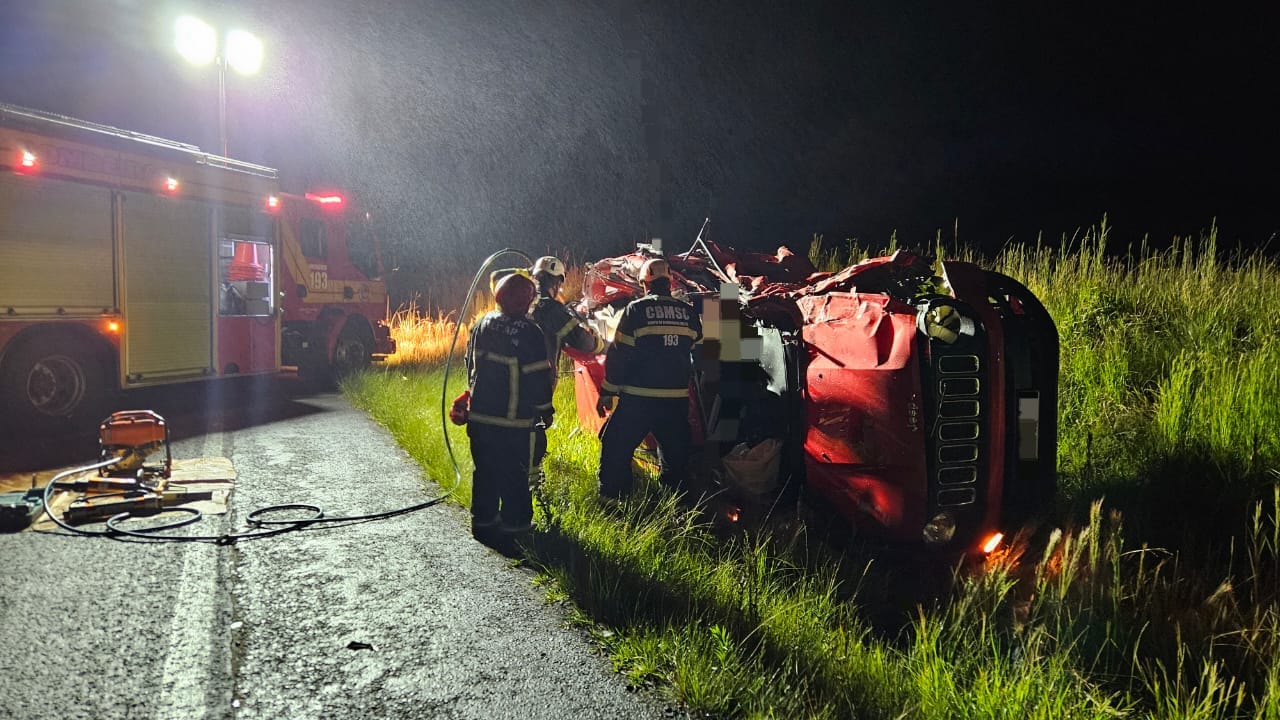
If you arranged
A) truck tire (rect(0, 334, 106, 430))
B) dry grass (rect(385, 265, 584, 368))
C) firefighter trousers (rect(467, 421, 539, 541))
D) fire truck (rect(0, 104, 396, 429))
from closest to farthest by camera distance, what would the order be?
firefighter trousers (rect(467, 421, 539, 541)) < truck tire (rect(0, 334, 106, 430)) < fire truck (rect(0, 104, 396, 429)) < dry grass (rect(385, 265, 584, 368))

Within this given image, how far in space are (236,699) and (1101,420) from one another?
499cm

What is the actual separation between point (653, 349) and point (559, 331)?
1.97 ft

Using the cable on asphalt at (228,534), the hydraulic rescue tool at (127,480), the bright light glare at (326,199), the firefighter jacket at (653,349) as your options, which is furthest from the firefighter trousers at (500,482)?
the bright light glare at (326,199)

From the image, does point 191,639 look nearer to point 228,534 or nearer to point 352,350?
point 228,534

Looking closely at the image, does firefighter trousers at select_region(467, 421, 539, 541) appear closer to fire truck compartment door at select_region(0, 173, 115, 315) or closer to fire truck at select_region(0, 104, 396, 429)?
fire truck at select_region(0, 104, 396, 429)

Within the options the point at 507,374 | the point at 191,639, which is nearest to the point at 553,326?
the point at 507,374

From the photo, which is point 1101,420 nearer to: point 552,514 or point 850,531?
point 850,531

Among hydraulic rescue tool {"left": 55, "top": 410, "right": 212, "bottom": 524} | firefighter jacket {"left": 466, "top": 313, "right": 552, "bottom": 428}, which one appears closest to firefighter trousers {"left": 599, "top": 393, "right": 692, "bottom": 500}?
firefighter jacket {"left": 466, "top": 313, "right": 552, "bottom": 428}

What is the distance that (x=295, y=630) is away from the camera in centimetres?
349

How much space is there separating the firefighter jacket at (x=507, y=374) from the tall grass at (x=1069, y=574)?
0.68 metres

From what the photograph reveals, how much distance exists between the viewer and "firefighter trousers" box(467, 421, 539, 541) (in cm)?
484

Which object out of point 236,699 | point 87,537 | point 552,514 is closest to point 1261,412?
point 552,514

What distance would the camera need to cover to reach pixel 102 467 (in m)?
5.66

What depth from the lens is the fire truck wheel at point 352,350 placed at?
12.5m
